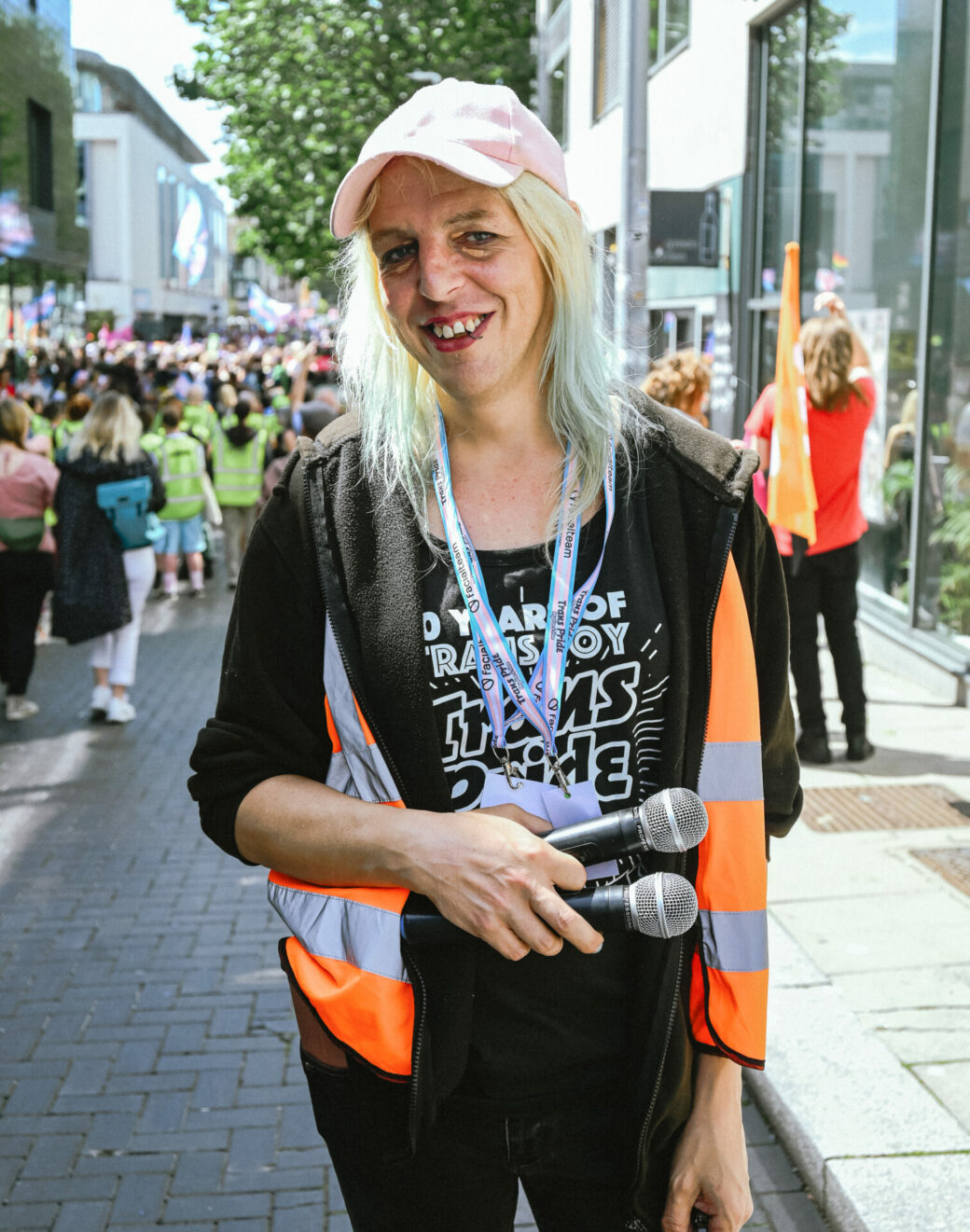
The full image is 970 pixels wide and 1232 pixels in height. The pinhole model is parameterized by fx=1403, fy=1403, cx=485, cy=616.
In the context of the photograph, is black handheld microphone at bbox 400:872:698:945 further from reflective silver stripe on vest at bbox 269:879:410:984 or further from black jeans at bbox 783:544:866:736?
black jeans at bbox 783:544:866:736

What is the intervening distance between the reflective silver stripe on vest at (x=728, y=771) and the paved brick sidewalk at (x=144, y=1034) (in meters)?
2.10

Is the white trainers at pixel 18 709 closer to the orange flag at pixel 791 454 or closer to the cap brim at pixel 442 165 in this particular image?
the orange flag at pixel 791 454

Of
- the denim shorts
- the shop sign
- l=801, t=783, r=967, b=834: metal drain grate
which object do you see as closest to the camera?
l=801, t=783, r=967, b=834: metal drain grate

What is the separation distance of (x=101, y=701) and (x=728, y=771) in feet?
25.1

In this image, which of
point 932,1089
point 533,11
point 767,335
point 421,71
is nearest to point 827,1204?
point 932,1089

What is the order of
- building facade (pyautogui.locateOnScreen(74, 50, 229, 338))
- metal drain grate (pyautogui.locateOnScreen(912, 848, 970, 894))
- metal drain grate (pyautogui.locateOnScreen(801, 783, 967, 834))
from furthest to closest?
building facade (pyautogui.locateOnScreen(74, 50, 229, 338))
metal drain grate (pyautogui.locateOnScreen(801, 783, 967, 834))
metal drain grate (pyautogui.locateOnScreen(912, 848, 970, 894))

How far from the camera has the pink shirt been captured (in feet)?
28.8

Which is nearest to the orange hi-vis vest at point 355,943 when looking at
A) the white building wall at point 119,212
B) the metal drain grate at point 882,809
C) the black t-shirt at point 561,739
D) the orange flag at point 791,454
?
the black t-shirt at point 561,739

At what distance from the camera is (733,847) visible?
69.3 inches

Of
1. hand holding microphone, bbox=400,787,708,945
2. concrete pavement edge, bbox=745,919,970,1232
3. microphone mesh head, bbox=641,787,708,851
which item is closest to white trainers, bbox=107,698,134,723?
concrete pavement edge, bbox=745,919,970,1232

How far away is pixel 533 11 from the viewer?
89.0 feet

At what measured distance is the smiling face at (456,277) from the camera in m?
1.75

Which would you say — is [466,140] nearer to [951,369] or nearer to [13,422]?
[951,369]

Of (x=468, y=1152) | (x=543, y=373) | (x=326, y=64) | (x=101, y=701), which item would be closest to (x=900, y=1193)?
(x=468, y=1152)
